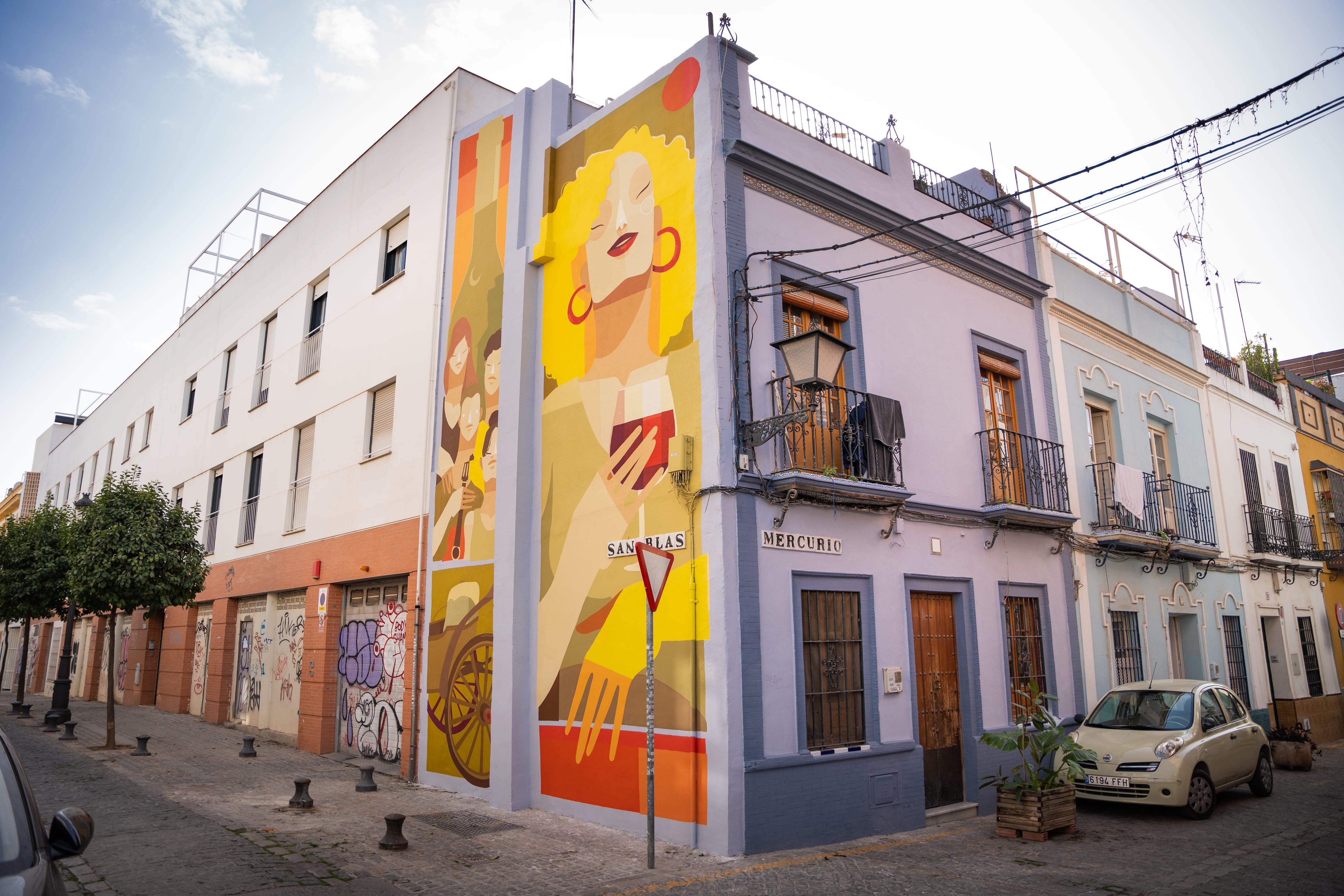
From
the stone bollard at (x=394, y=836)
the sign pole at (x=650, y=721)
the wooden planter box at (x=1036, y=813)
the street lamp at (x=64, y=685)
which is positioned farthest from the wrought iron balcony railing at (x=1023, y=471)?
the street lamp at (x=64, y=685)

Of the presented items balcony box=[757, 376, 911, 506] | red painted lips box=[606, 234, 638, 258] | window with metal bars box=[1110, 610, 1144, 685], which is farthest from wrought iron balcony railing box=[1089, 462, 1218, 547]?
red painted lips box=[606, 234, 638, 258]

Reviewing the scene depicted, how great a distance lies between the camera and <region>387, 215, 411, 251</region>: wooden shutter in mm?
14297

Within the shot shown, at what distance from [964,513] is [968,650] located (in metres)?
1.70

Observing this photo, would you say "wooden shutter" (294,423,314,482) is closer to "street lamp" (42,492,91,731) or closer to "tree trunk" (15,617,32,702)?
"street lamp" (42,492,91,731)

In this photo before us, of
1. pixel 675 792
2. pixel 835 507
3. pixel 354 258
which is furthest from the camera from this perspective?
pixel 354 258

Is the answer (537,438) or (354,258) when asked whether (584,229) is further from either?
(354,258)

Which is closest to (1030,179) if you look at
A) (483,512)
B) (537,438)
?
(537,438)

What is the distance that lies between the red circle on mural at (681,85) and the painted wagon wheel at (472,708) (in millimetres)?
6668

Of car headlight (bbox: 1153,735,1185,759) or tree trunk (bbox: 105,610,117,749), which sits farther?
tree trunk (bbox: 105,610,117,749)

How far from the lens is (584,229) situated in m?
10.5

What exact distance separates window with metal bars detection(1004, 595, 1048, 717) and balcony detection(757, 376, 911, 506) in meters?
2.98

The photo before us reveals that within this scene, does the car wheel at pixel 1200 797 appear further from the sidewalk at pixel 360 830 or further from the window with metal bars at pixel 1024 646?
the sidewalk at pixel 360 830

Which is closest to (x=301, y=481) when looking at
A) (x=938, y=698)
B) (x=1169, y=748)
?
(x=938, y=698)

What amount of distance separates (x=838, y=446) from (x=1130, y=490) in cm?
690
